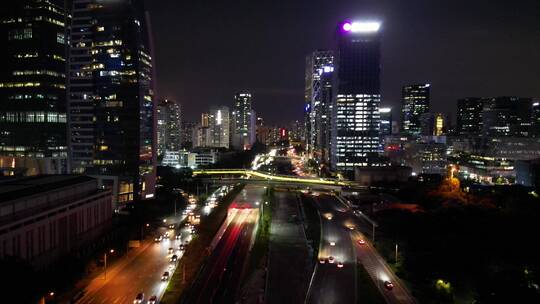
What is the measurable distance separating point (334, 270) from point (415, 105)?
13856 cm

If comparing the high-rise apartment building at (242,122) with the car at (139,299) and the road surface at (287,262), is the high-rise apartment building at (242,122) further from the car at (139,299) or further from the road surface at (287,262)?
the car at (139,299)

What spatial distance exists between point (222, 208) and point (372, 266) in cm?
2102

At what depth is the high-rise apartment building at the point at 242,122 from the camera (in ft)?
459

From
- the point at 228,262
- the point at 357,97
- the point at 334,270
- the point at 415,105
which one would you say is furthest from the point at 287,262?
the point at 415,105

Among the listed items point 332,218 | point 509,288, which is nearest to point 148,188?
point 332,218

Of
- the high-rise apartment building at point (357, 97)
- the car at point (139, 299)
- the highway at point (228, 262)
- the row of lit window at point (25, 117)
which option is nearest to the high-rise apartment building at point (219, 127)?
the high-rise apartment building at point (357, 97)

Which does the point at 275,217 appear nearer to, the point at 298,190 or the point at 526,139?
the point at 298,190

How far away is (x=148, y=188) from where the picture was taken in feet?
150

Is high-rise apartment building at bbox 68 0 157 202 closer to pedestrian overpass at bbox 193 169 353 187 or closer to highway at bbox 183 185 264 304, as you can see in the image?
highway at bbox 183 185 264 304

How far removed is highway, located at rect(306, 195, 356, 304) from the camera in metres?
19.4

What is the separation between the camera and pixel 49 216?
24062mm

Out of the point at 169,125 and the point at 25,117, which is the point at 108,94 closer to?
the point at 25,117

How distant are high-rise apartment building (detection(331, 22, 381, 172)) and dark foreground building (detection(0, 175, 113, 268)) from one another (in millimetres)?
50075

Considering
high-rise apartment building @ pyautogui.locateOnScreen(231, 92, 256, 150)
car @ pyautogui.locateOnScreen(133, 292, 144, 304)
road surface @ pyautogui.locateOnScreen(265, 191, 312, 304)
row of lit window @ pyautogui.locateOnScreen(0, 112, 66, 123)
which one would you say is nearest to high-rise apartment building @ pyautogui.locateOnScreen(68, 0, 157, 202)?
row of lit window @ pyautogui.locateOnScreen(0, 112, 66, 123)
